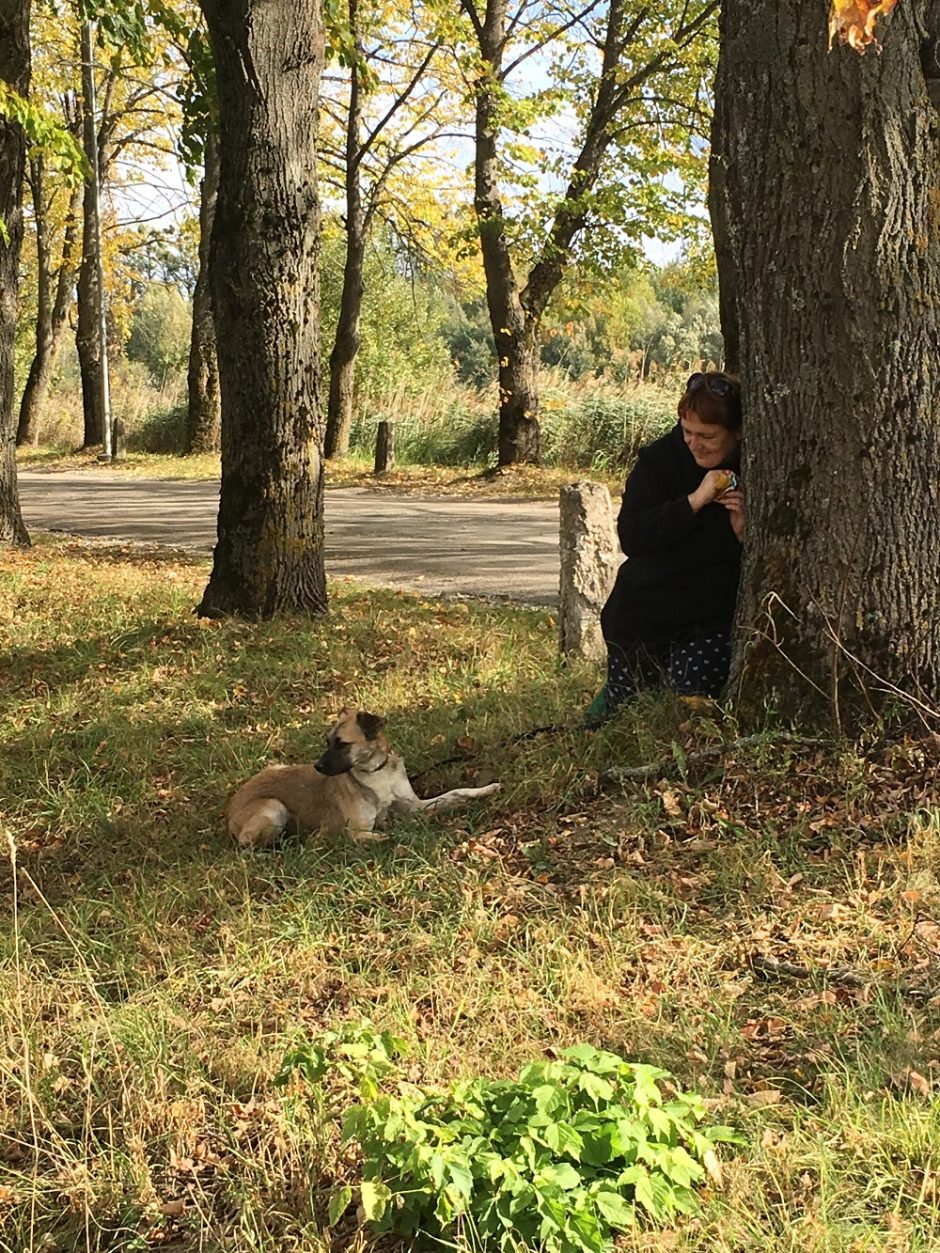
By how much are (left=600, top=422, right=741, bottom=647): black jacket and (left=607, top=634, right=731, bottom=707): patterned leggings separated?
6cm

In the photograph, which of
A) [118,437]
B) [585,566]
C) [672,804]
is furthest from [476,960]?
[118,437]

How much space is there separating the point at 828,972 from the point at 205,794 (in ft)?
9.79

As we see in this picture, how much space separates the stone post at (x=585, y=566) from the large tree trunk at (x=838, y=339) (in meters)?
2.62

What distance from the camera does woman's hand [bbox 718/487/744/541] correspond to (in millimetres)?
4516

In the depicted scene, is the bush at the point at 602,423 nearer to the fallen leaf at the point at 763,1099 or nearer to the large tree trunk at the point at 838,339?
the large tree trunk at the point at 838,339

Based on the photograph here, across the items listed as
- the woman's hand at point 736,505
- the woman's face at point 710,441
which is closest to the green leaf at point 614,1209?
the woman's hand at point 736,505

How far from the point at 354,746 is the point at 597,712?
1307mm

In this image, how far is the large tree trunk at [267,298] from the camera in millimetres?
7391

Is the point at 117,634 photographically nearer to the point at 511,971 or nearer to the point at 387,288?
the point at 511,971

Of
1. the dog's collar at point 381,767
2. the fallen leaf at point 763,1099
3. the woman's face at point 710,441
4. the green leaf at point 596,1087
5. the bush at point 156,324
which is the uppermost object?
the bush at point 156,324

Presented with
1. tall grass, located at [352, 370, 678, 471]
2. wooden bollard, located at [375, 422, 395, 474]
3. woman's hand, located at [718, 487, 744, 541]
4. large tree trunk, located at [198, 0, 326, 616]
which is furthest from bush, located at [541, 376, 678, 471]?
woman's hand, located at [718, 487, 744, 541]

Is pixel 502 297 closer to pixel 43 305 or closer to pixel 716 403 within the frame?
pixel 716 403

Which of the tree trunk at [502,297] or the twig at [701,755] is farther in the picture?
the tree trunk at [502,297]

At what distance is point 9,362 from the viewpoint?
11.1 metres
